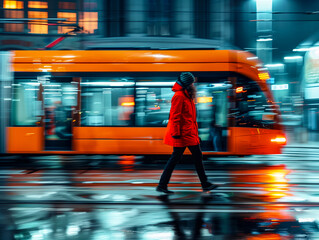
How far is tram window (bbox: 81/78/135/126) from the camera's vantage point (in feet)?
34.6

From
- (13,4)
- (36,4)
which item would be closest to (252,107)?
(36,4)

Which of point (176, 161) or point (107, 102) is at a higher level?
point (107, 102)

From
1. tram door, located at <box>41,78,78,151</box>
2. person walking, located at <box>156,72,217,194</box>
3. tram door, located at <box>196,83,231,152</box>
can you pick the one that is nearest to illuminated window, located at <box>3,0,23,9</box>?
tram door, located at <box>41,78,78,151</box>

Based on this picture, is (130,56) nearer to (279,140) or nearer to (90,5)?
(279,140)

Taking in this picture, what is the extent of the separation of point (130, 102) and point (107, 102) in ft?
1.98

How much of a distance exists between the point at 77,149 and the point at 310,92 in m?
28.2

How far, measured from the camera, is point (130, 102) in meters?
10.6

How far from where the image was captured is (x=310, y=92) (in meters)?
34.2

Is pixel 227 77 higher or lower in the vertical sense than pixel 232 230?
higher

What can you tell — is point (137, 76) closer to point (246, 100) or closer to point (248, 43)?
point (246, 100)

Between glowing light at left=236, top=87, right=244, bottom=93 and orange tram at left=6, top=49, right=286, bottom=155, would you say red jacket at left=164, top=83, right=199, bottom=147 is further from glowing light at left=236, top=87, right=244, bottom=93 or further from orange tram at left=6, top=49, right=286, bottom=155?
glowing light at left=236, top=87, right=244, bottom=93

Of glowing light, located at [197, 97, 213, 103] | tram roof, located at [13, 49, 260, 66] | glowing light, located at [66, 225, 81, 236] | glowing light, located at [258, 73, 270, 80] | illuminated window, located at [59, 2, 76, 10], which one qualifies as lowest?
glowing light, located at [66, 225, 81, 236]

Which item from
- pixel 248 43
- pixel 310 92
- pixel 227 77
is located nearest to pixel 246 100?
pixel 227 77

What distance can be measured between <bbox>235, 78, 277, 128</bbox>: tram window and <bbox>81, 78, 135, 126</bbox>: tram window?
9.05ft
